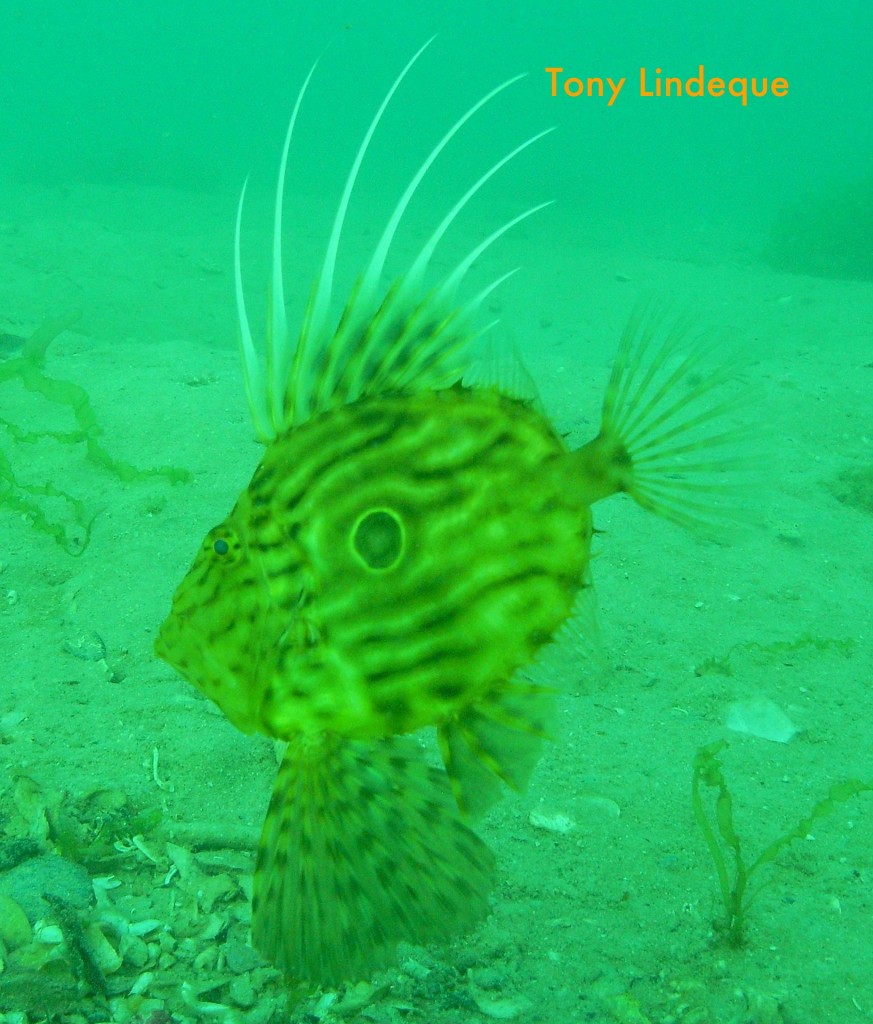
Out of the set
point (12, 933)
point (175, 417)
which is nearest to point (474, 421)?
point (12, 933)

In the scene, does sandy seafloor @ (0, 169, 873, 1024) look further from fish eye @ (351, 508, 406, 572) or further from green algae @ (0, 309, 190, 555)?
fish eye @ (351, 508, 406, 572)

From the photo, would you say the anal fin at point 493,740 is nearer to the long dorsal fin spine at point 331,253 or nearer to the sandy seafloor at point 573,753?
the sandy seafloor at point 573,753

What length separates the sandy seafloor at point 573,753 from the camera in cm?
225

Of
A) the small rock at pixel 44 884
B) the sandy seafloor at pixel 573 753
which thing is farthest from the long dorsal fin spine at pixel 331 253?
the small rock at pixel 44 884

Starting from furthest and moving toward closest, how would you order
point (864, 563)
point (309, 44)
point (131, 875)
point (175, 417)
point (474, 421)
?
1. point (309, 44)
2. point (175, 417)
3. point (864, 563)
4. point (131, 875)
5. point (474, 421)

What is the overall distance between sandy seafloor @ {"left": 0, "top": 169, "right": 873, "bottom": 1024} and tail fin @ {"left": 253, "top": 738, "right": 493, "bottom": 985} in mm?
480

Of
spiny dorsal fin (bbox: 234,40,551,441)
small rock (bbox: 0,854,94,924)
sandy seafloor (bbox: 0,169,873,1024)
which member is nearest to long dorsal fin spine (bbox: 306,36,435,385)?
spiny dorsal fin (bbox: 234,40,551,441)

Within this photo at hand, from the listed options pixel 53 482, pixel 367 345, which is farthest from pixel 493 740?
pixel 53 482

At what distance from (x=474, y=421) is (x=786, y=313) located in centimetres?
1223

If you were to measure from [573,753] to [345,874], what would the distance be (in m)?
1.75

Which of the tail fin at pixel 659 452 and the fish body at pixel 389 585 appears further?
the tail fin at pixel 659 452

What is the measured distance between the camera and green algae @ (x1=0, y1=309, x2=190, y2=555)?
4414 millimetres

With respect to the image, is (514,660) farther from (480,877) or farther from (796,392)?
(796,392)

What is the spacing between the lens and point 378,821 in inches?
67.9
